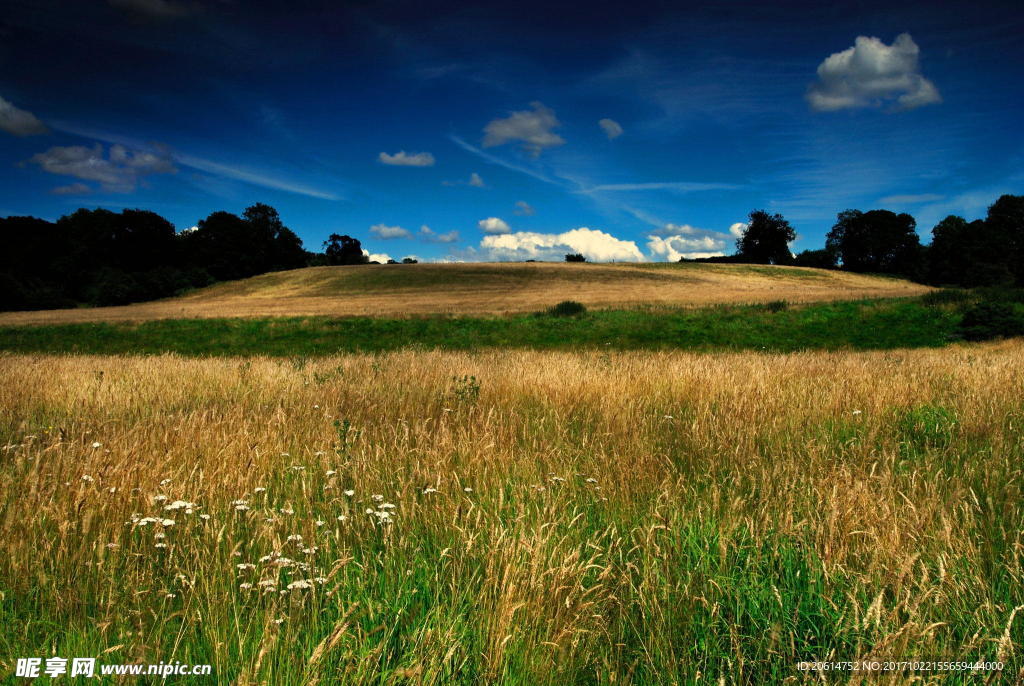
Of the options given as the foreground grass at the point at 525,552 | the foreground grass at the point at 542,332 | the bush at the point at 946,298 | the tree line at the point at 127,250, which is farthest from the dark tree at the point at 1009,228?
the tree line at the point at 127,250

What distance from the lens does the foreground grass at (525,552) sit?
82.0 inches

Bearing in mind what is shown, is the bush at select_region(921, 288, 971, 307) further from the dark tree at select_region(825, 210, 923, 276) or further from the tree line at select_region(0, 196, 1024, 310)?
the dark tree at select_region(825, 210, 923, 276)

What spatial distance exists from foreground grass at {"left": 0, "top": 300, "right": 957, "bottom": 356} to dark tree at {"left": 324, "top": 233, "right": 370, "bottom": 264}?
10176cm

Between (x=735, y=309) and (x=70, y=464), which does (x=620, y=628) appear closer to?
(x=70, y=464)

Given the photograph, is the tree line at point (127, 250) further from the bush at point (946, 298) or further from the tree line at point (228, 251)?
the bush at point (946, 298)

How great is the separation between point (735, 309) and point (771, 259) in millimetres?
97688

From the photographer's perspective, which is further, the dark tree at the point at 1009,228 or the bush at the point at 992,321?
the dark tree at the point at 1009,228

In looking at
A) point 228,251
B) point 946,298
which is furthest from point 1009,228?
point 228,251

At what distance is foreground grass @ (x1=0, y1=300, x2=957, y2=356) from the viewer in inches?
1089

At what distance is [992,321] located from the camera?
25094 mm

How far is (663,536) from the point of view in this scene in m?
2.88

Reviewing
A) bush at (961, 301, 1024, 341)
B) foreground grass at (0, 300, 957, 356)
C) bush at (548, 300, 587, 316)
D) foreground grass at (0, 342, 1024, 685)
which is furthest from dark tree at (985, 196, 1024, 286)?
foreground grass at (0, 342, 1024, 685)

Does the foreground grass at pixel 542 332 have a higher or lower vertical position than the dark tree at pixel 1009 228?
lower

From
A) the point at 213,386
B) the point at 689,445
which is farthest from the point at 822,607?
the point at 213,386
